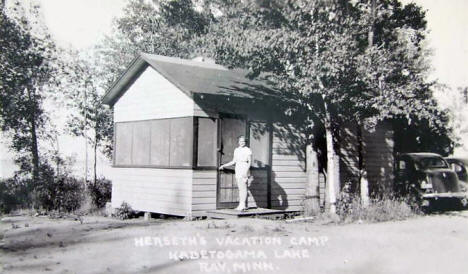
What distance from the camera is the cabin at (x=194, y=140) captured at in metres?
12.9

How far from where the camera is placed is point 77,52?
20922 millimetres

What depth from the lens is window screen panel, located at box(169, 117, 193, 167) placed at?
12844mm

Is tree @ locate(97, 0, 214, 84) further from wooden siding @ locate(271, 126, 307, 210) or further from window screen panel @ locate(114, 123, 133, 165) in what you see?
wooden siding @ locate(271, 126, 307, 210)

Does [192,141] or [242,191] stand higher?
[192,141]

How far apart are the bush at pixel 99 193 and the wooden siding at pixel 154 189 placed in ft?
7.55

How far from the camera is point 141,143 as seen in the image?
14.9 metres

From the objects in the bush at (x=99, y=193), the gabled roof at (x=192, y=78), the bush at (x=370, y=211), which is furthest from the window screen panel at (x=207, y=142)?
the bush at (x=99, y=193)

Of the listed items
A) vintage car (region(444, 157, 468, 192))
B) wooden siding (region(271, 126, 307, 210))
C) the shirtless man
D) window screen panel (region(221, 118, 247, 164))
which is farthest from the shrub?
vintage car (region(444, 157, 468, 192))

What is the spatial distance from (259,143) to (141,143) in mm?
3639

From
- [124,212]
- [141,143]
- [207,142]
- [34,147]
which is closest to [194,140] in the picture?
[207,142]

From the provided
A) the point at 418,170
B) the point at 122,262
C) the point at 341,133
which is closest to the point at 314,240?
the point at 122,262

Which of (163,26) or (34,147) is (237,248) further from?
(163,26)

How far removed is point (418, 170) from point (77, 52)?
47.1 ft

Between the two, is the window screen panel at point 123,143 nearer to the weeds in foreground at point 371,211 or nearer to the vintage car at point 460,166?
the weeds in foreground at point 371,211
